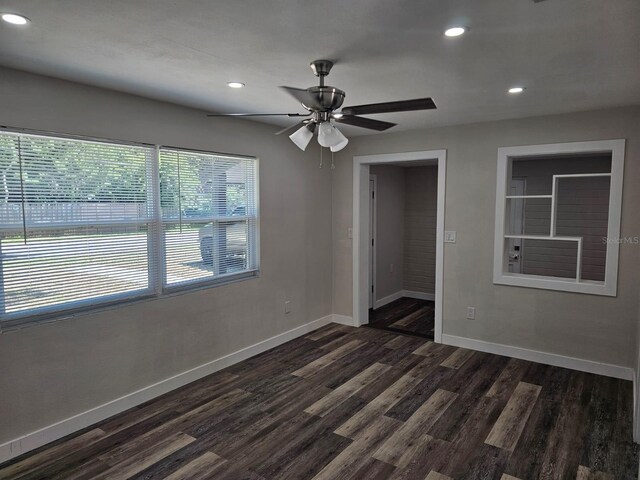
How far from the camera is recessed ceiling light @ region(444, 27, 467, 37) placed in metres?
2.00

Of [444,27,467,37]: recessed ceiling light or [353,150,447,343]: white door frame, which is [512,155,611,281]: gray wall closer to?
[353,150,447,343]: white door frame

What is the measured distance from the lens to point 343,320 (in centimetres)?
552

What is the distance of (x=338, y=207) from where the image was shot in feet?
17.8

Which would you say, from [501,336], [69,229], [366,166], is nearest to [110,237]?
[69,229]

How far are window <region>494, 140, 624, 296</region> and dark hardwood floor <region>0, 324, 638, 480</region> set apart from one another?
119cm

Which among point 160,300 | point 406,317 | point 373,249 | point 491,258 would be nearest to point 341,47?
point 160,300

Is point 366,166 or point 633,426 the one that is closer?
point 633,426

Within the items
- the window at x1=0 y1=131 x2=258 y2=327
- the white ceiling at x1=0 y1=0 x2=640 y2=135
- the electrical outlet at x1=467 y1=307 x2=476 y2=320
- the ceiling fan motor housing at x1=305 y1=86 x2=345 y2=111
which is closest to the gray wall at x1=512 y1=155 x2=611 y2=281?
the electrical outlet at x1=467 y1=307 x2=476 y2=320

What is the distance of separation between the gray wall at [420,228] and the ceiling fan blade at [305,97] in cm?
464

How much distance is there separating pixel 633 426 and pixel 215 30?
3704mm

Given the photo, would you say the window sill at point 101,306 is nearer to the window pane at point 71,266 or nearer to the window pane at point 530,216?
A: the window pane at point 71,266

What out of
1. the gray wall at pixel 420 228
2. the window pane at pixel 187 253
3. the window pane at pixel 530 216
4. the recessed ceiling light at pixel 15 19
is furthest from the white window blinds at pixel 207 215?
the window pane at pixel 530 216

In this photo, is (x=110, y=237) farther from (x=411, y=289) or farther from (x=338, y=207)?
(x=411, y=289)

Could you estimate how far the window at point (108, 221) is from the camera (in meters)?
2.66
